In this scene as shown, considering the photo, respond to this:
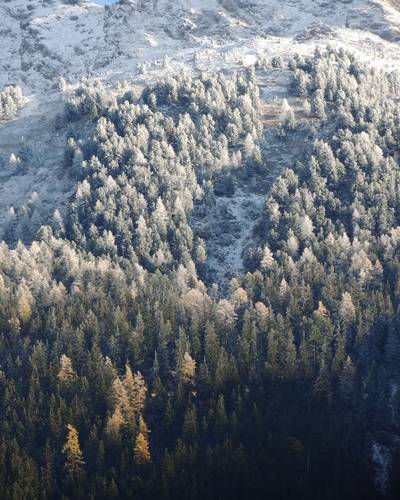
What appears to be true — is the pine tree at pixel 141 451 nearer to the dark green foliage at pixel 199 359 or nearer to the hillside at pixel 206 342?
the dark green foliage at pixel 199 359

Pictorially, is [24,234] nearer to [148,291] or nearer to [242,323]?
[148,291]

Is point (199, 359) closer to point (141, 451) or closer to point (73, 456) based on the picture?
point (141, 451)

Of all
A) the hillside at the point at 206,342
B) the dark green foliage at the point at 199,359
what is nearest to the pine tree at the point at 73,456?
the hillside at the point at 206,342

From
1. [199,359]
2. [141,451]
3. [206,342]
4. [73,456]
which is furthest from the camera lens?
[206,342]

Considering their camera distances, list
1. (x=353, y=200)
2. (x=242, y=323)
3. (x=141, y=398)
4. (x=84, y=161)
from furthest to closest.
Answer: (x=84, y=161), (x=353, y=200), (x=242, y=323), (x=141, y=398)

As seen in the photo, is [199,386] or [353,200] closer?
[199,386]

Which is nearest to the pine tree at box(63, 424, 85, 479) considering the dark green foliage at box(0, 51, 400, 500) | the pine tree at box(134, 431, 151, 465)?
the dark green foliage at box(0, 51, 400, 500)

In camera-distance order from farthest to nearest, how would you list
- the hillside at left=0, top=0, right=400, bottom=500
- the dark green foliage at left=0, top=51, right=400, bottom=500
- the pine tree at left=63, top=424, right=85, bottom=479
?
the hillside at left=0, top=0, right=400, bottom=500
the dark green foliage at left=0, top=51, right=400, bottom=500
the pine tree at left=63, top=424, right=85, bottom=479

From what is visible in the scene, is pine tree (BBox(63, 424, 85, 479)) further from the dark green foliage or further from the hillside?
the dark green foliage

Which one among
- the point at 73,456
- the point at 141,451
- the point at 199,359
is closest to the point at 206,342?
the point at 199,359

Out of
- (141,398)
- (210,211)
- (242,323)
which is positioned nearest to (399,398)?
(242,323)

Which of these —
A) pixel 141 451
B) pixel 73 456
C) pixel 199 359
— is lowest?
pixel 73 456
